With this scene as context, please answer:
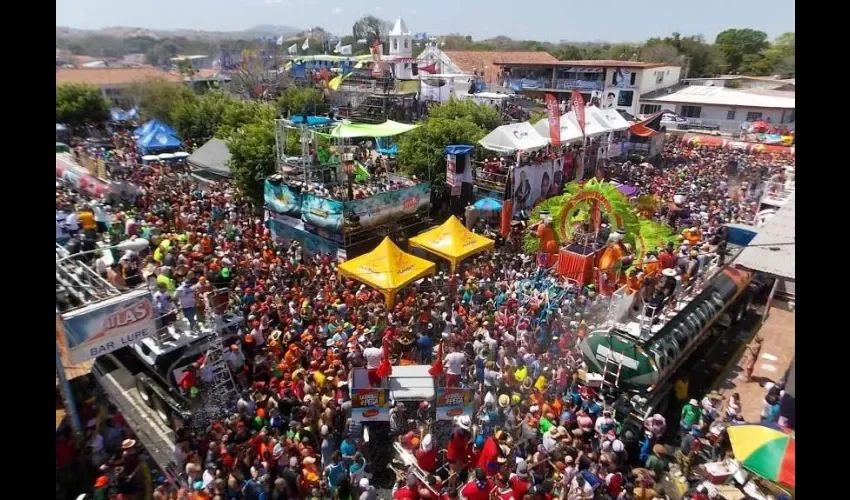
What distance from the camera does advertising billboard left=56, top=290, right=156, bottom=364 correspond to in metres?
7.61

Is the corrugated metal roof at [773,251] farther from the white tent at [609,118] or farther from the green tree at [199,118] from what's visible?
the green tree at [199,118]

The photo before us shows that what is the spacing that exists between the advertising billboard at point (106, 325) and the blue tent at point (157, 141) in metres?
19.3

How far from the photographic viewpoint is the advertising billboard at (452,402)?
26.6 feet

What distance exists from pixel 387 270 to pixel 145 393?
532 cm

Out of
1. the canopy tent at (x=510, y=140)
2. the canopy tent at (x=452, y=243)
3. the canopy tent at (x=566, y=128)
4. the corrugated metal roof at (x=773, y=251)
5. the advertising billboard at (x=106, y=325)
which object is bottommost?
the advertising billboard at (x=106, y=325)

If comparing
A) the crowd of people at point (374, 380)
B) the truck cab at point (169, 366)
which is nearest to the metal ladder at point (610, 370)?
the crowd of people at point (374, 380)

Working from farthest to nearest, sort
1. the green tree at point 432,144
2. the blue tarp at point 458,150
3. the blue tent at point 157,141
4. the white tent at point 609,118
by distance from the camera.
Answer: the white tent at point 609,118 < the blue tent at point 157,141 < the green tree at point 432,144 < the blue tarp at point 458,150

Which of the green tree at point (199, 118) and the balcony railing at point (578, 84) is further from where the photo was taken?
the balcony railing at point (578, 84)

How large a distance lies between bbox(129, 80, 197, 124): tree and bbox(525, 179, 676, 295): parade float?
25204mm

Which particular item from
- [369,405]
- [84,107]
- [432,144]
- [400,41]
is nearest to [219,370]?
[369,405]

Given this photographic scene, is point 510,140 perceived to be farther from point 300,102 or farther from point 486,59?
point 486,59

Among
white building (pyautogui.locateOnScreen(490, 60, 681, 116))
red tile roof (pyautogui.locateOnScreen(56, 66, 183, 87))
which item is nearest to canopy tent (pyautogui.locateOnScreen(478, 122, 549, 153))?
red tile roof (pyautogui.locateOnScreen(56, 66, 183, 87))

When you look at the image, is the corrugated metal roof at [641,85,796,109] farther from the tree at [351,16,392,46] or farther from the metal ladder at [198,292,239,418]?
the tree at [351,16,392,46]
